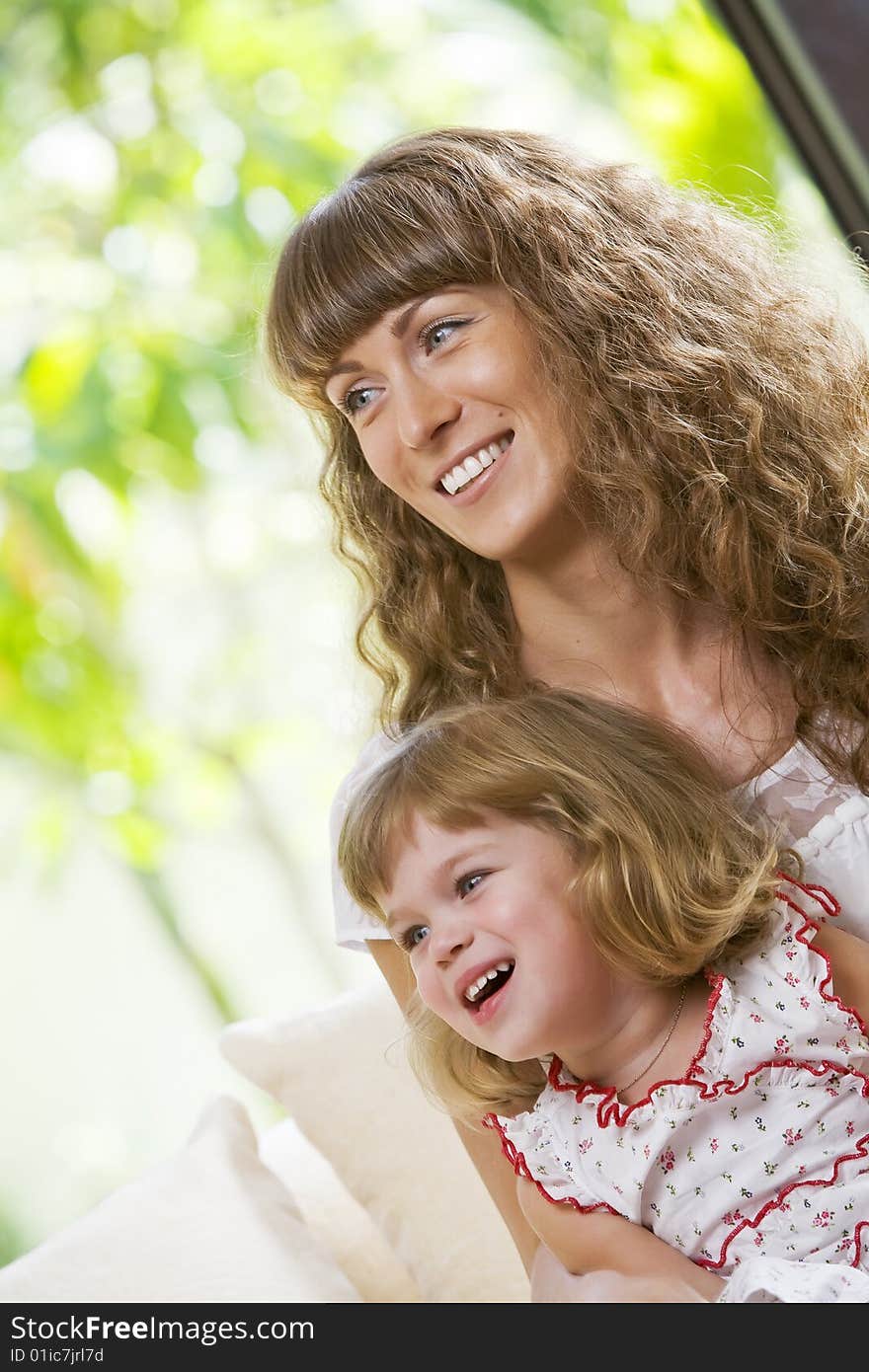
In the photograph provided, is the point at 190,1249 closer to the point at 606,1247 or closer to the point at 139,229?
the point at 606,1247

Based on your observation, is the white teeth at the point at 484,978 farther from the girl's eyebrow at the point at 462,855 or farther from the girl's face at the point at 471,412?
the girl's face at the point at 471,412

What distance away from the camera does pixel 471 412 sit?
1503mm

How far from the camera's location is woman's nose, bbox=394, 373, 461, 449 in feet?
4.89

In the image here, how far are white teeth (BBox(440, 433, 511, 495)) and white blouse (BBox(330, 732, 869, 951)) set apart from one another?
42 centimetres

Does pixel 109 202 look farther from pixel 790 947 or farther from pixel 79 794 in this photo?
pixel 790 947

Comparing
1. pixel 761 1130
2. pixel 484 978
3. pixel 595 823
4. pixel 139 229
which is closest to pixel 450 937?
pixel 484 978

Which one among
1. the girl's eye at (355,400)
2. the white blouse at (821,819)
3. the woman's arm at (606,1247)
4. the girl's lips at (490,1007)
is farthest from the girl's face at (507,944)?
the girl's eye at (355,400)

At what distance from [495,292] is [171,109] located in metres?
2.15

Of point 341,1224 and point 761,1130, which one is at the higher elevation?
point 761,1130

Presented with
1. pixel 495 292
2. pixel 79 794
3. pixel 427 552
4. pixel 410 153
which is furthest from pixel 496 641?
pixel 79 794

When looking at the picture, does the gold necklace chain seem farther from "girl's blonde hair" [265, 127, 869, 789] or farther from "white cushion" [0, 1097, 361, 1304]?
"white cushion" [0, 1097, 361, 1304]

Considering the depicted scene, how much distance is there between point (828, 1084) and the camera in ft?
4.26

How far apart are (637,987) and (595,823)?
0.53 ft

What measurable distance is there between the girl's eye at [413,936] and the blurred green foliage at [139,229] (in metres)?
1.99
